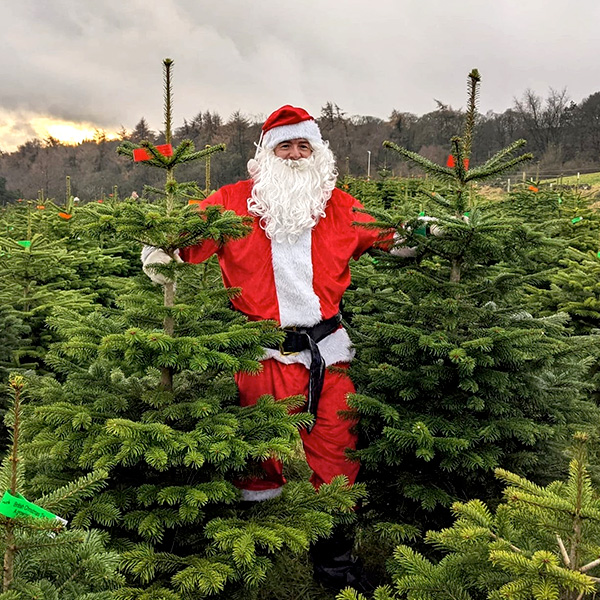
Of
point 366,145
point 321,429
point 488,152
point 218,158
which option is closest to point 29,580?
point 321,429

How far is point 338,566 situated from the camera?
2.97 meters

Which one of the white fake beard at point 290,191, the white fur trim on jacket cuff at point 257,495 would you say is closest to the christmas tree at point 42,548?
the white fur trim on jacket cuff at point 257,495

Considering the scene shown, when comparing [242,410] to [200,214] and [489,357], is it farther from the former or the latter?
[489,357]

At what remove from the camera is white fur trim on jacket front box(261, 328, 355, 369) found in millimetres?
2965

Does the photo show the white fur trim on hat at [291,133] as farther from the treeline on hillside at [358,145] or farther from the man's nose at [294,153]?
the treeline on hillside at [358,145]

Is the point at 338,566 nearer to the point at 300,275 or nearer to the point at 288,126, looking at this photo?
the point at 300,275

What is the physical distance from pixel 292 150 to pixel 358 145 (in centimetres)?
3867

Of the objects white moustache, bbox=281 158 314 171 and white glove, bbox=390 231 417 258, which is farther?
white moustache, bbox=281 158 314 171

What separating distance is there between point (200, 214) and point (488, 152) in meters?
43.3

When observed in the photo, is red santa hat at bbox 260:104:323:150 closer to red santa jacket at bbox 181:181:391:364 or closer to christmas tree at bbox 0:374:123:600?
red santa jacket at bbox 181:181:391:364

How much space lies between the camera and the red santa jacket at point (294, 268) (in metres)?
3.01

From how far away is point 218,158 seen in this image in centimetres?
3350

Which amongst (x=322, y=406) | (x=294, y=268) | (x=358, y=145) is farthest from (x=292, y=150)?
(x=358, y=145)

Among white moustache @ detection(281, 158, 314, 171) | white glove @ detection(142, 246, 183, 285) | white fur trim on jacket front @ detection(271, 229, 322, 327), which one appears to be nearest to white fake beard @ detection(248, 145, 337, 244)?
white moustache @ detection(281, 158, 314, 171)
